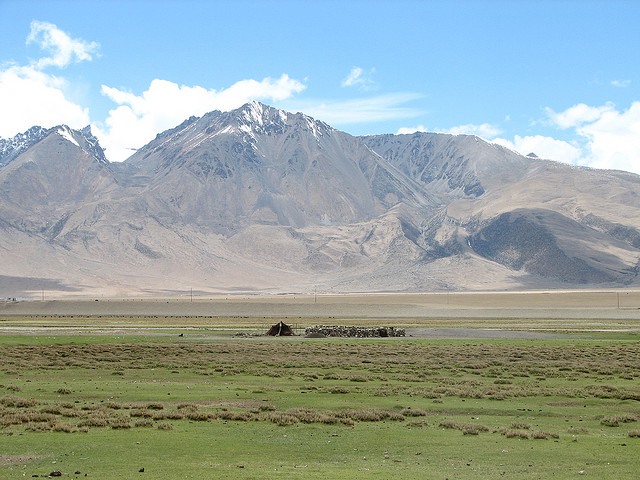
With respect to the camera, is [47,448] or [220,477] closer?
[220,477]

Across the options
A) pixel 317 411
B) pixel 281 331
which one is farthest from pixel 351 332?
pixel 317 411

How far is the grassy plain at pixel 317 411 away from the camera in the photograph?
1914 centimetres

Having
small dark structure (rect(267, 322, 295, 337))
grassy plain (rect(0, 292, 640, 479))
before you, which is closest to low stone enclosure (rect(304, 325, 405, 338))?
small dark structure (rect(267, 322, 295, 337))

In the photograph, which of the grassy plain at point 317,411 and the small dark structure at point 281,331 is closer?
the grassy plain at point 317,411

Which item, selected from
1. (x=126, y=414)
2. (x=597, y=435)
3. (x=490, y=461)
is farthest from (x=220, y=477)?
(x=597, y=435)

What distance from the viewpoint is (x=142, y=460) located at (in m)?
19.0

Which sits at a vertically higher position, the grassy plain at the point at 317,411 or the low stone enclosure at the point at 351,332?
the low stone enclosure at the point at 351,332

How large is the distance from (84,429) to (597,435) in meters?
14.0

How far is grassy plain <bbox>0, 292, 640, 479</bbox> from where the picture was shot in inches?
754

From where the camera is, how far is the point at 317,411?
89.2 ft

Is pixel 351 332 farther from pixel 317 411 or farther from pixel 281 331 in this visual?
pixel 317 411

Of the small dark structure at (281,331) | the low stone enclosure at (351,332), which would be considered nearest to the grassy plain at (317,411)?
the low stone enclosure at (351,332)

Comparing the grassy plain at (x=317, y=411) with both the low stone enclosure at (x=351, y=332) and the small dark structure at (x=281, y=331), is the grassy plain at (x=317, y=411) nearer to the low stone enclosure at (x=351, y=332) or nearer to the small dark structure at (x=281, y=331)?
the low stone enclosure at (x=351, y=332)

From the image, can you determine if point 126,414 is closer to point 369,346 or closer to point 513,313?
point 369,346
